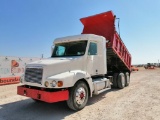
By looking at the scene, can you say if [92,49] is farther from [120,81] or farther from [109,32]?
[120,81]

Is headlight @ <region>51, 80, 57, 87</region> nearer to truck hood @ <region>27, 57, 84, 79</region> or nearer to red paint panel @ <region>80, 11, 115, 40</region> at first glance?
truck hood @ <region>27, 57, 84, 79</region>

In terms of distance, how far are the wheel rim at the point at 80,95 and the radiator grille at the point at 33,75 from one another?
4.65 feet

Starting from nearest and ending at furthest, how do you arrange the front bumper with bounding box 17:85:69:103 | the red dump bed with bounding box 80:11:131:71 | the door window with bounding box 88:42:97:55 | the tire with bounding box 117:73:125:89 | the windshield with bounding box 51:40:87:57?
the front bumper with bounding box 17:85:69:103
the windshield with bounding box 51:40:87:57
the door window with bounding box 88:42:97:55
the red dump bed with bounding box 80:11:131:71
the tire with bounding box 117:73:125:89

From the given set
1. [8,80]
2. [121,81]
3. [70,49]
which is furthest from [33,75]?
[8,80]

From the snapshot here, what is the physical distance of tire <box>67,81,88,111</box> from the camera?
6027 mm

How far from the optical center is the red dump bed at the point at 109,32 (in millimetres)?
9203

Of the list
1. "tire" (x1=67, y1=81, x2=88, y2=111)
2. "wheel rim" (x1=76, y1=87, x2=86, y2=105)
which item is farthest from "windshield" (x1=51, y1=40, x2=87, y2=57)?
"wheel rim" (x1=76, y1=87, x2=86, y2=105)

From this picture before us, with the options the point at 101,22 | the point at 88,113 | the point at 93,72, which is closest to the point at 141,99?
the point at 93,72

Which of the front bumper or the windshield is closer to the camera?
the front bumper

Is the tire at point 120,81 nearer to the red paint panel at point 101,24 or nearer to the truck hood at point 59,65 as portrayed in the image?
the red paint panel at point 101,24

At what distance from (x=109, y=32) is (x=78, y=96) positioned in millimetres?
4437

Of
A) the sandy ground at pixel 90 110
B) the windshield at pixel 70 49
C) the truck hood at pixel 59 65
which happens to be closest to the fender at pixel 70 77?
the truck hood at pixel 59 65

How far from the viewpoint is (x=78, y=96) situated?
6.28m

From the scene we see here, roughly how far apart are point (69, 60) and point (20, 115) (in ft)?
8.20
